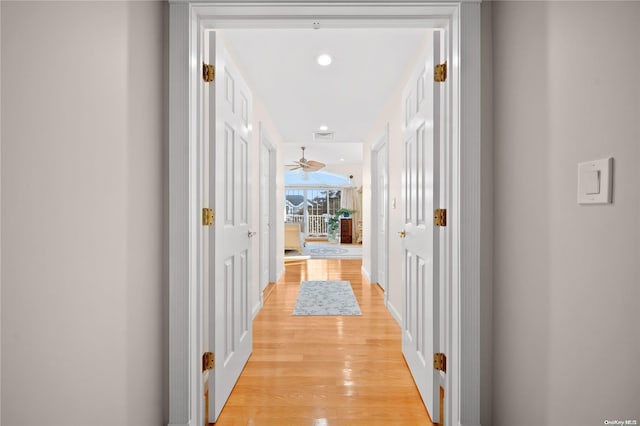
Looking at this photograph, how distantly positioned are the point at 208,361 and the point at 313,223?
11306 millimetres

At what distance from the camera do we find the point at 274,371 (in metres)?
2.32

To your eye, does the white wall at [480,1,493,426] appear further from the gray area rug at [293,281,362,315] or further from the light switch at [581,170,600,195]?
the gray area rug at [293,281,362,315]

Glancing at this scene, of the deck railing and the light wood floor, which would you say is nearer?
the light wood floor

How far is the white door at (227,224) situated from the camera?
5.71 ft

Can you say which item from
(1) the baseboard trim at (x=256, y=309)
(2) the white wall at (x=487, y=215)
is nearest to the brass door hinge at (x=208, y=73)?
(2) the white wall at (x=487, y=215)

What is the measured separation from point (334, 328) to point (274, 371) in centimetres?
99

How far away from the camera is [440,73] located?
5.41 feet

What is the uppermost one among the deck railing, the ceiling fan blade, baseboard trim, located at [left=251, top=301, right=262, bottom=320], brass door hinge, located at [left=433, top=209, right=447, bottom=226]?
the ceiling fan blade

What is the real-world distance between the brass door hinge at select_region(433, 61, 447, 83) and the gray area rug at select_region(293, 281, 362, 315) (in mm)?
2648

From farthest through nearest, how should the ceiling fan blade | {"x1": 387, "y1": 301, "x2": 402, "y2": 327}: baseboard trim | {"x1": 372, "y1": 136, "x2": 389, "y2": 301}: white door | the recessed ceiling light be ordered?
the ceiling fan blade < {"x1": 372, "y1": 136, "x2": 389, "y2": 301}: white door < {"x1": 387, "y1": 301, "x2": 402, "y2": 327}: baseboard trim < the recessed ceiling light

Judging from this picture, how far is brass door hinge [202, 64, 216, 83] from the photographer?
1.69 meters

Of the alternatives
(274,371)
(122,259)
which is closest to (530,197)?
(122,259)

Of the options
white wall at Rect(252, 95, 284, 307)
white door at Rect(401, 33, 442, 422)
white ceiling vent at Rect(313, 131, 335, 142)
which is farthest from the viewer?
white ceiling vent at Rect(313, 131, 335, 142)

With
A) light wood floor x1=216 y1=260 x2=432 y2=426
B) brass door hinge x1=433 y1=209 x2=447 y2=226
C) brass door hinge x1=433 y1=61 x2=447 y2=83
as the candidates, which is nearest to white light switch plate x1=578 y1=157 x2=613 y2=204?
brass door hinge x1=433 y1=209 x2=447 y2=226
